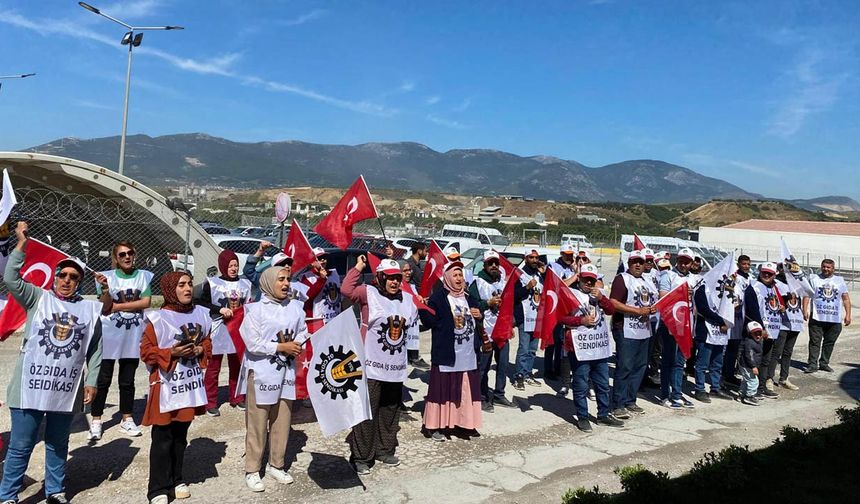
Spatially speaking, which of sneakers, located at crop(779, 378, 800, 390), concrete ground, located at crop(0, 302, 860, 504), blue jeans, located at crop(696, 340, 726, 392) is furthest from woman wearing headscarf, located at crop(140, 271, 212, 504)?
sneakers, located at crop(779, 378, 800, 390)

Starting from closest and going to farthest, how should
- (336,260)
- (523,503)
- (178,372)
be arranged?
(178,372) < (523,503) < (336,260)

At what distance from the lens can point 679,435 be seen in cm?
734

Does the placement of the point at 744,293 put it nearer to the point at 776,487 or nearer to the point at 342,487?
the point at 776,487

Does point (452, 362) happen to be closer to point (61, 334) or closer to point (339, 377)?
point (339, 377)

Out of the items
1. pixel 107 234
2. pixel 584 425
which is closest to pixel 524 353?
pixel 584 425

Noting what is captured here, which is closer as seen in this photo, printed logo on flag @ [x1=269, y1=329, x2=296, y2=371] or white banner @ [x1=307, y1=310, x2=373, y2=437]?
printed logo on flag @ [x1=269, y1=329, x2=296, y2=371]

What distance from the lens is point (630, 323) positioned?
25.7 ft

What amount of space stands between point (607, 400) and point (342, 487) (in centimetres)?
367

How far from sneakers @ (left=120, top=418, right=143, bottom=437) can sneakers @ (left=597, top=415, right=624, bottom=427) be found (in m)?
5.29

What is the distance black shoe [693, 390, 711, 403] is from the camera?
29.4ft

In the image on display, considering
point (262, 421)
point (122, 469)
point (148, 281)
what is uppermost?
point (148, 281)

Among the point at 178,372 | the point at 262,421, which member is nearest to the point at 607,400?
the point at 262,421

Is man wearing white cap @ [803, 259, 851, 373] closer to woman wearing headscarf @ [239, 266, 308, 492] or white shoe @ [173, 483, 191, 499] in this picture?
woman wearing headscarf @ [239, 266, 308, 492]

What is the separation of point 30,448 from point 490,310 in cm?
528
